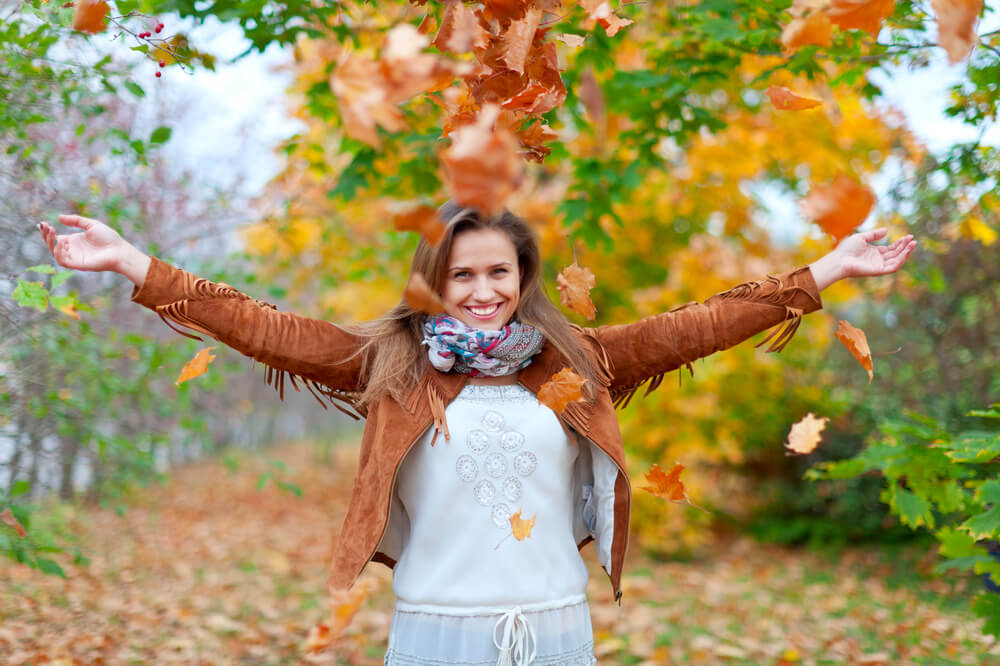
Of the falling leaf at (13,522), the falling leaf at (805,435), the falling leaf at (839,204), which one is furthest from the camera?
the falling leaf at (13,522)

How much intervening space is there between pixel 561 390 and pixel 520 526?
0.36 m

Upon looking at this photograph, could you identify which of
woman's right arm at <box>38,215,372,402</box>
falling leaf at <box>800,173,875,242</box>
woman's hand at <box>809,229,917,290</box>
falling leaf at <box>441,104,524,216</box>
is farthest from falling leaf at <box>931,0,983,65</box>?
woman's right arm at <box>38,215,372,402</box>

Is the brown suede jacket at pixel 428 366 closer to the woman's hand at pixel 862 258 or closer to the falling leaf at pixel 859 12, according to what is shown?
the woman's hand at pixel 862 258

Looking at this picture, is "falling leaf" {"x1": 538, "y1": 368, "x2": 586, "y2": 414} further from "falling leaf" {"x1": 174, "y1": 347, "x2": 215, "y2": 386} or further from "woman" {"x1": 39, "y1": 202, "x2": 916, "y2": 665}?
"falling leaf" {"x1": 174, "y1": 347, "x2": 215, "y2": 386}

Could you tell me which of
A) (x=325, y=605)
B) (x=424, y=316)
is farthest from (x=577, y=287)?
(x=325, y=605)

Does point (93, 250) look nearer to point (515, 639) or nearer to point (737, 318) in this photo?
point (515, 639)

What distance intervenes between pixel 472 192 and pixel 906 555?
6.04 meters

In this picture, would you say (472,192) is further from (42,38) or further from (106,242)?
(42,38)

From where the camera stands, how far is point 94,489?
5.25 meters

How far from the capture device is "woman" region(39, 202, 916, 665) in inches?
76.9

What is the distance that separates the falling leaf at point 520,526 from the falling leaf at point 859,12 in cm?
136

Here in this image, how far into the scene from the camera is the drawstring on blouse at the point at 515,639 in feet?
6.31

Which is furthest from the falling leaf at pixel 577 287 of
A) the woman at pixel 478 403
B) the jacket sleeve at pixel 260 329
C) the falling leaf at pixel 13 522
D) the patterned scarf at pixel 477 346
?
the falling leaf at pixel 13 522

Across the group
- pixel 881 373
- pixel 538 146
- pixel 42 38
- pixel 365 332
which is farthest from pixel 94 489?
pixel 881 373
